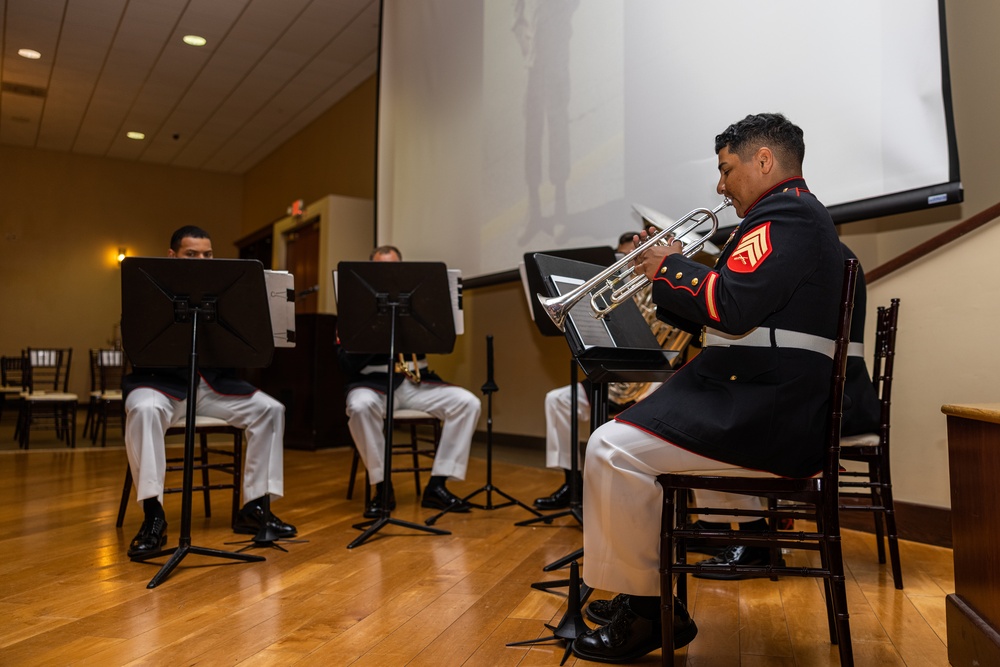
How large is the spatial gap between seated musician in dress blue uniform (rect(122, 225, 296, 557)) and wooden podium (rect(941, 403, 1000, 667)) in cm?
246

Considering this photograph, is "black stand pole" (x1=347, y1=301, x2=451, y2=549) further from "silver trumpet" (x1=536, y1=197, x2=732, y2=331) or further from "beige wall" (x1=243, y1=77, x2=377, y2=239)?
"beige wall" (x1=243, y1=77, x2=377, y2=239)

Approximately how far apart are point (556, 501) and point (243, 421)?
1549 millimetres

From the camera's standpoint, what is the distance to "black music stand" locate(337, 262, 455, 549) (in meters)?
3.24

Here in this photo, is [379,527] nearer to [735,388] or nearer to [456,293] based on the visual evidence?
[456,293]

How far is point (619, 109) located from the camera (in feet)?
13.2

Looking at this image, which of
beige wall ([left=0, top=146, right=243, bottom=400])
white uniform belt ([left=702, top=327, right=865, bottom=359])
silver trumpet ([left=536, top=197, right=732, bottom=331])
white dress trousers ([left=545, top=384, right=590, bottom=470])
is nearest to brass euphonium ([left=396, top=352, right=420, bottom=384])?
white dress trousers ([left=545, top=384, right=590, bottom=470])

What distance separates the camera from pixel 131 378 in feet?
10.6

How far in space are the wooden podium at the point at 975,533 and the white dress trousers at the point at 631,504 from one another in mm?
423

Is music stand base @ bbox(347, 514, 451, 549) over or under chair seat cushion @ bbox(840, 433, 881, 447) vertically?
under

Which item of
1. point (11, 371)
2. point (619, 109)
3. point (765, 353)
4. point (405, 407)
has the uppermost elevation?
point (619, 109)

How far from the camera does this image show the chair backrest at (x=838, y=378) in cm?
168

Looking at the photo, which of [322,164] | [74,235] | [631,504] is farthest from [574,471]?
[74,235]

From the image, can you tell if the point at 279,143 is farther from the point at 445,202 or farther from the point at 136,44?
the point at 445,202

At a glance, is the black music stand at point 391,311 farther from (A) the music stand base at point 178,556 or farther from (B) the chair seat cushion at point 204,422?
(B) the chair seat cushion at point 204,422
